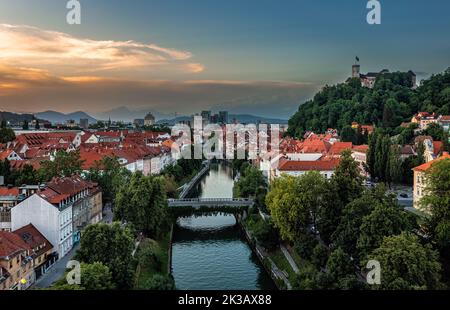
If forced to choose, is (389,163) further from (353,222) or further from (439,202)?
(353,222)

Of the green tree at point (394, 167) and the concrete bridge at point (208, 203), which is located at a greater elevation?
the green tree at point (394, 167)

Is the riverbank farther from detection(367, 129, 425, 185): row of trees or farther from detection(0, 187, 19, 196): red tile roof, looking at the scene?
detection(0, 187, 19, 196): red tile roof

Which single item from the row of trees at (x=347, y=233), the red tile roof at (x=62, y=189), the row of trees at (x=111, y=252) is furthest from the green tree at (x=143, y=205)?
the row of trees at (x=111, y=252)

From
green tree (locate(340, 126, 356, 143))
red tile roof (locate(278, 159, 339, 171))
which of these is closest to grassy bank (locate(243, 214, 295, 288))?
red tile roof (locate(278, 159, 339, 171))

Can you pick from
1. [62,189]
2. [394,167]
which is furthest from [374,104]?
[62,189]

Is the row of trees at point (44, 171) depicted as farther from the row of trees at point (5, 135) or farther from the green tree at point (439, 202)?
the row of trees at point (5, 135)

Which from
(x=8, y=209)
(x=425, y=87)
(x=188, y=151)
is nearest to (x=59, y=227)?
(x=8, y=209)
